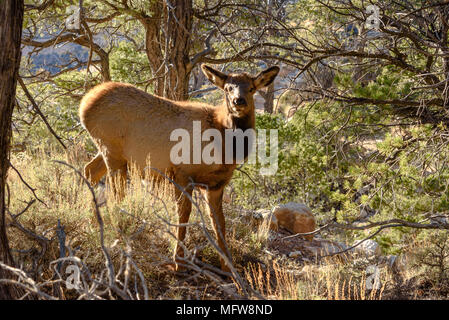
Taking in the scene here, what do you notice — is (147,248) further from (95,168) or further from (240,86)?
(240,86)

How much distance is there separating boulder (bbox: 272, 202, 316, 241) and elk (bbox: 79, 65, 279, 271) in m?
3.27

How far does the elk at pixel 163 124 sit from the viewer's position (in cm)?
588

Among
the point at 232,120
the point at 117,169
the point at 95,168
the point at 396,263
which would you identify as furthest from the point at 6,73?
the point at 396,263

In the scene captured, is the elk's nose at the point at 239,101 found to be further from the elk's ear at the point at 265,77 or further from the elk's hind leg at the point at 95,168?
the elk's hind leg at the point at 95,168

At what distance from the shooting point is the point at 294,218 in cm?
896

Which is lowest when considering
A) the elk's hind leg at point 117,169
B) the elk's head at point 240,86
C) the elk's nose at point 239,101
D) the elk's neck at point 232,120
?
the elk's hind leg at point 117,169

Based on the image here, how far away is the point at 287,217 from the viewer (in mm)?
9039

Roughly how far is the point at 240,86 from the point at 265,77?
443 millimetres

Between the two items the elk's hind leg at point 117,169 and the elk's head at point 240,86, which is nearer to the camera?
the elk's head at point 240,86

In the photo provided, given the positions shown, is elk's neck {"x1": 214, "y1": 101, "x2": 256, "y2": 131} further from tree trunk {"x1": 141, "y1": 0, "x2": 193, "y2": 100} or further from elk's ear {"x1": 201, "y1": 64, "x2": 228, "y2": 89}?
tree trunk {"x1": 141, "y1": 0, "x2": 193, "y2": 100}

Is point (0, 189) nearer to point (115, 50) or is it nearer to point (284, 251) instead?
point (284, 251)

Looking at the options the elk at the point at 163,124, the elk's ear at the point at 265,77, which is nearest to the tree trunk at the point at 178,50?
the elk at the point at 163,124

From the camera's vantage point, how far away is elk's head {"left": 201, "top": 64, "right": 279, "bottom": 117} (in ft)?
19.0
